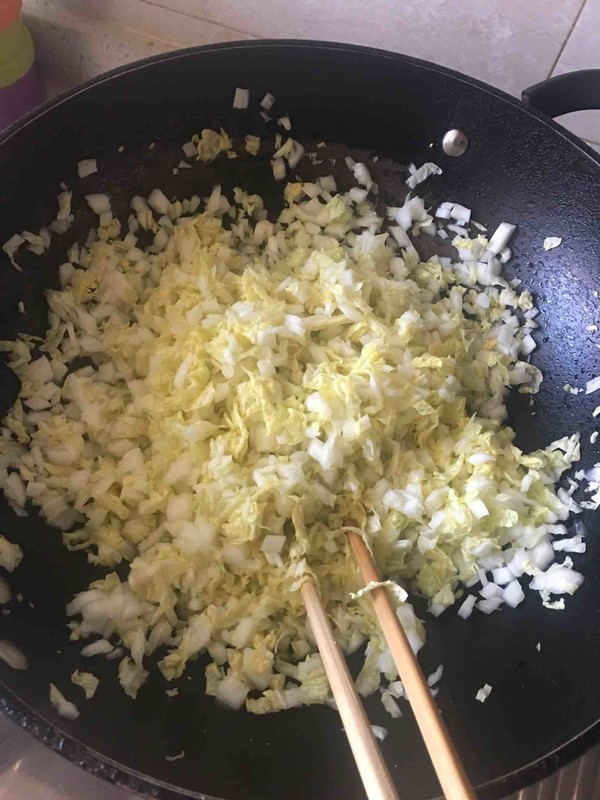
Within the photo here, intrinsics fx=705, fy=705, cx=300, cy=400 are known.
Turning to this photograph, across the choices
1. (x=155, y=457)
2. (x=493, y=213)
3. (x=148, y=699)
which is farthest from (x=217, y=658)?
(x=493, y=213)

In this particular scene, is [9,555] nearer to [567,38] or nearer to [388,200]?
[388,200]

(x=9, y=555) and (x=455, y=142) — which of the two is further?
(x=455, y=142)

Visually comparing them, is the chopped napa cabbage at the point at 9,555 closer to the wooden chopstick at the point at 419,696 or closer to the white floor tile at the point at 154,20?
the wooden chopstick at the point at 419,696

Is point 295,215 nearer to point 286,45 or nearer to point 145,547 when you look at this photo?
point 286,45

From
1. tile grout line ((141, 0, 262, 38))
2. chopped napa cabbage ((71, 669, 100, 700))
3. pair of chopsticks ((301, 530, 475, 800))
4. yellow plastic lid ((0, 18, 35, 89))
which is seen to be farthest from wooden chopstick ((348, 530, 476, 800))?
yellow plastic lid ((0, 18, 35, 89))

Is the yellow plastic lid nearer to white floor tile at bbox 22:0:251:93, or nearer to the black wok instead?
white floor tile at bbox 22:0:251:93

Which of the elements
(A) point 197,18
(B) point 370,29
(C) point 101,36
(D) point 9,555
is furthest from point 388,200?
(D) point 9,555

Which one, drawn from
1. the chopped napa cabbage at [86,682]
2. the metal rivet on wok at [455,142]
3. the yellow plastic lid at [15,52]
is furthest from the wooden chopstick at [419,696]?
the yellow plastic lid at [15,52]
